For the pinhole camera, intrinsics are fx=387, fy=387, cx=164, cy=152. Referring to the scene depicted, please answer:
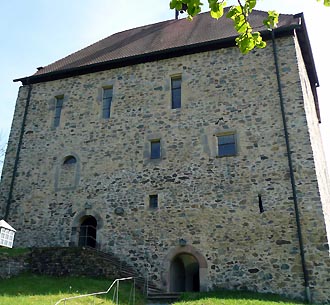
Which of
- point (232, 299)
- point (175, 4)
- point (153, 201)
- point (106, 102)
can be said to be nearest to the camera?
point (175, 4)

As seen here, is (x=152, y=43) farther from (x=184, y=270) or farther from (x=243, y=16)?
(x=243, y=16)

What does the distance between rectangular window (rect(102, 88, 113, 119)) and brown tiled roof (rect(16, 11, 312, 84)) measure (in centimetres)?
117

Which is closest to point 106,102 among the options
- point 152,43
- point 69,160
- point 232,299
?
point 69,160

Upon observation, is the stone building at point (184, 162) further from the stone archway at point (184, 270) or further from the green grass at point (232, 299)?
the green grass at point (232, 299)

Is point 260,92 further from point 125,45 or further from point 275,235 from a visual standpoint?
point 125,45

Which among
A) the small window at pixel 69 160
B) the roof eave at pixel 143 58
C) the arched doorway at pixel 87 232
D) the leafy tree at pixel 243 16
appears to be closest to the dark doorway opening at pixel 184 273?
the arched doorway at pixel 87 232

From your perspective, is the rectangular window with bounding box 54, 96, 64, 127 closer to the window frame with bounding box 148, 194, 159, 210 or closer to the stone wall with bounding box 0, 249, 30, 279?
the window frame with bounding box 148, 194, 159, 210

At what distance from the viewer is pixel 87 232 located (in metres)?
15.6

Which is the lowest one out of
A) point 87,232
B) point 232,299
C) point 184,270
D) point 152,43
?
point 232,299

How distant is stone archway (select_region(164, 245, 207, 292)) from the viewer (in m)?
13.0

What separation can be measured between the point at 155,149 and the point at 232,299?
6.77m

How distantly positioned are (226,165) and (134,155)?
3803mm

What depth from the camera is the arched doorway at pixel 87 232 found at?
1543cm

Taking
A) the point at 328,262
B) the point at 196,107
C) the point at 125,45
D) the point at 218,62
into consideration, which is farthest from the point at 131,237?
the point at 125,45
